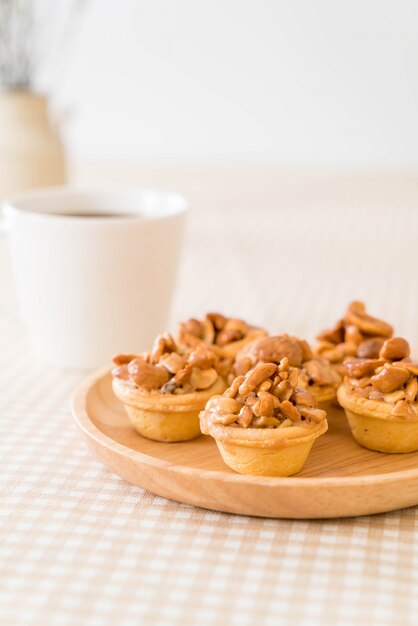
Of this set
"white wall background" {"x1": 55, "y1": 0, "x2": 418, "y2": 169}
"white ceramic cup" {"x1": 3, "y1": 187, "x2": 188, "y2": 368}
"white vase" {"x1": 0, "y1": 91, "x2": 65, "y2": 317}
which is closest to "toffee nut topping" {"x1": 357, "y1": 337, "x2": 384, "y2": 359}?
"white ceramic cup" {"x1": 3, "y1": 187, "x2": 188, "y2": 368}

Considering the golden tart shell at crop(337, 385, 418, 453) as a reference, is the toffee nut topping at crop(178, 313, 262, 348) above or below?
above

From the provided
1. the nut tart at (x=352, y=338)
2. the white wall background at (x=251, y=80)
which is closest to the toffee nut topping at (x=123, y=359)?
the nut tart at (x=352, y=338)

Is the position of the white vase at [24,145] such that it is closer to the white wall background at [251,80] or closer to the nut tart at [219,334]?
the nut tart at [219,334]

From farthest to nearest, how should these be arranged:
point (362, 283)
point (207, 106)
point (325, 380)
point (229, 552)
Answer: point (207, 106) → point (362, 283) → point (325, 380) → point (229, 552)

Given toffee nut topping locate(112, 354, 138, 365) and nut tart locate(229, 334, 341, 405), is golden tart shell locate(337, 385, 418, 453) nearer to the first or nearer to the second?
nut tart locate(229, 334, 341, 405)

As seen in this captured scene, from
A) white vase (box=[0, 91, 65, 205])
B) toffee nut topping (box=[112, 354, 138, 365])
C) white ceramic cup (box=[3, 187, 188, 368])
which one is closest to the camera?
toffee nut topping (box=[112, 354, 138, 365])

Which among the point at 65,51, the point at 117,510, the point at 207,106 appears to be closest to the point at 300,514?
the point at 117,510

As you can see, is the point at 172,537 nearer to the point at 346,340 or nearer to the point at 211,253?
the point at 346,340
